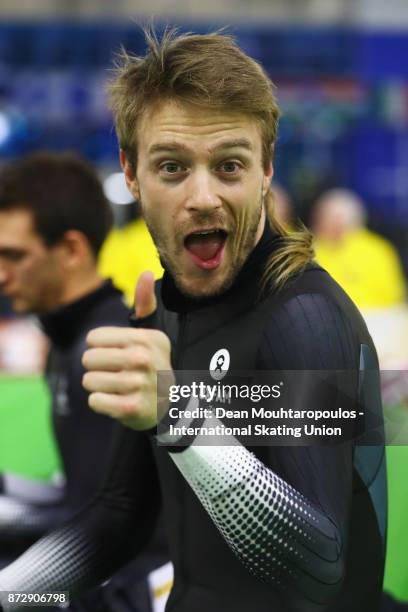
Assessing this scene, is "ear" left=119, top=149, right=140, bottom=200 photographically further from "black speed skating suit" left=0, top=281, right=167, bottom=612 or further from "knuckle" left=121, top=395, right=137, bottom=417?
"black speed skating suit" left=0, top=281, right=167, bottom=612

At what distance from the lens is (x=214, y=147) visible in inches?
53.1

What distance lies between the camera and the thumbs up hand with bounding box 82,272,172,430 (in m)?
1.19

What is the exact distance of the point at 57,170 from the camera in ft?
9.21

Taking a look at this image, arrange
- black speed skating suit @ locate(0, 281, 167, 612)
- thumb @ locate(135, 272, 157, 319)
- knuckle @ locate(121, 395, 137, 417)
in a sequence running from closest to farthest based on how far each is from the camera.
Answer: knuckle @ locate(121, 395, 137, 417) < thumb @ locate(135, 272, 157, 319) < black speed skating suit @ locate(0, 281, 167, 612)

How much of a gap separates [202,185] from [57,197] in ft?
4.84

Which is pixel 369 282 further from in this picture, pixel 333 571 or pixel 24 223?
pixel 333 571

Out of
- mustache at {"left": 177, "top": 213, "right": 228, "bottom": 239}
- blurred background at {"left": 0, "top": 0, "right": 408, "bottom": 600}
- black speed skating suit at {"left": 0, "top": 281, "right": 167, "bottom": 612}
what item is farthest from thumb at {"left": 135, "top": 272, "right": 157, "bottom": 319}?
blurred background at {"left": 0, "top": 0, "right": 408, "bottom": 600}

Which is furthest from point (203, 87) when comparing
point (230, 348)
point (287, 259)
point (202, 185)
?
point (230, 348)

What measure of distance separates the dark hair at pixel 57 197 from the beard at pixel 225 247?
130cm

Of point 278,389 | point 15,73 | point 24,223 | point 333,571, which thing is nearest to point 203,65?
point 278,389

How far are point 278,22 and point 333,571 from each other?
36.4ft

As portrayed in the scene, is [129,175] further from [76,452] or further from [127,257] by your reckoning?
[127,257]

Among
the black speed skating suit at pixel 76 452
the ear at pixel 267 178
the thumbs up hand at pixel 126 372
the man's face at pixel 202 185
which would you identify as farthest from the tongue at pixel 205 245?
the black speed skating suit at pixel 76 452

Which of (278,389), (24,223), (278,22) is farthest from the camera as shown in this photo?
(278,22)
